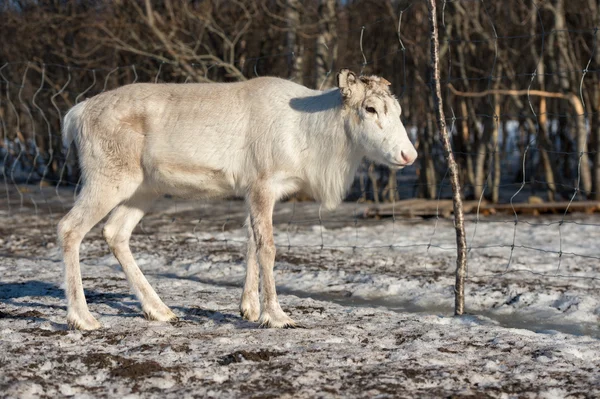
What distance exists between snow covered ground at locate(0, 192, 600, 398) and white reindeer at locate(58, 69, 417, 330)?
49cm

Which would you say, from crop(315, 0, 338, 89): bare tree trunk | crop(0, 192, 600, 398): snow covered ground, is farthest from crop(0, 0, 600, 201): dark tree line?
crop(0, 192, 600, 398): snow covered ground

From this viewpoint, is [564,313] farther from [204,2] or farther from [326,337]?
[204,2]

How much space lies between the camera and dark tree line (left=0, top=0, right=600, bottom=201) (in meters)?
12.5

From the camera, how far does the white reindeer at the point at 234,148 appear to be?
16.9 feet

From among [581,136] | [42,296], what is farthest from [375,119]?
[581,136]

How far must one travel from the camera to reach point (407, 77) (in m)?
14.3

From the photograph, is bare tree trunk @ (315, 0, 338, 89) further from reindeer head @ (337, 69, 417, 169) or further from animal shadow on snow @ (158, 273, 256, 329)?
animal shadow on snow @ (158, 273, 256, 329)

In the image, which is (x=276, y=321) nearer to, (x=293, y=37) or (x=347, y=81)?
(x=347, y=81)

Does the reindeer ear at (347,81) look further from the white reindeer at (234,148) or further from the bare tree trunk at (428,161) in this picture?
the bare tree trunk at (428,161)

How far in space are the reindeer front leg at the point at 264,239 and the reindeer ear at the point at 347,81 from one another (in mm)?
802

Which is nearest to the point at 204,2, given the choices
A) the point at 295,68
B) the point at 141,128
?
the point at 295,68

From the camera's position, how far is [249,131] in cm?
531

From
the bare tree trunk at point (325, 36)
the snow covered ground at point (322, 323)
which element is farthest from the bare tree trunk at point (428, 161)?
the snow covered ground at point (322, 323)

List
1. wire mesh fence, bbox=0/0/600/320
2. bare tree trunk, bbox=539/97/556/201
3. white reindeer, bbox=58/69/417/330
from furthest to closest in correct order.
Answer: bare tree trunk, bbox=539/97/556/201
wire mesh fence, bbox=0/0/600/320
white reindeer, bbox=58/69/417/330
